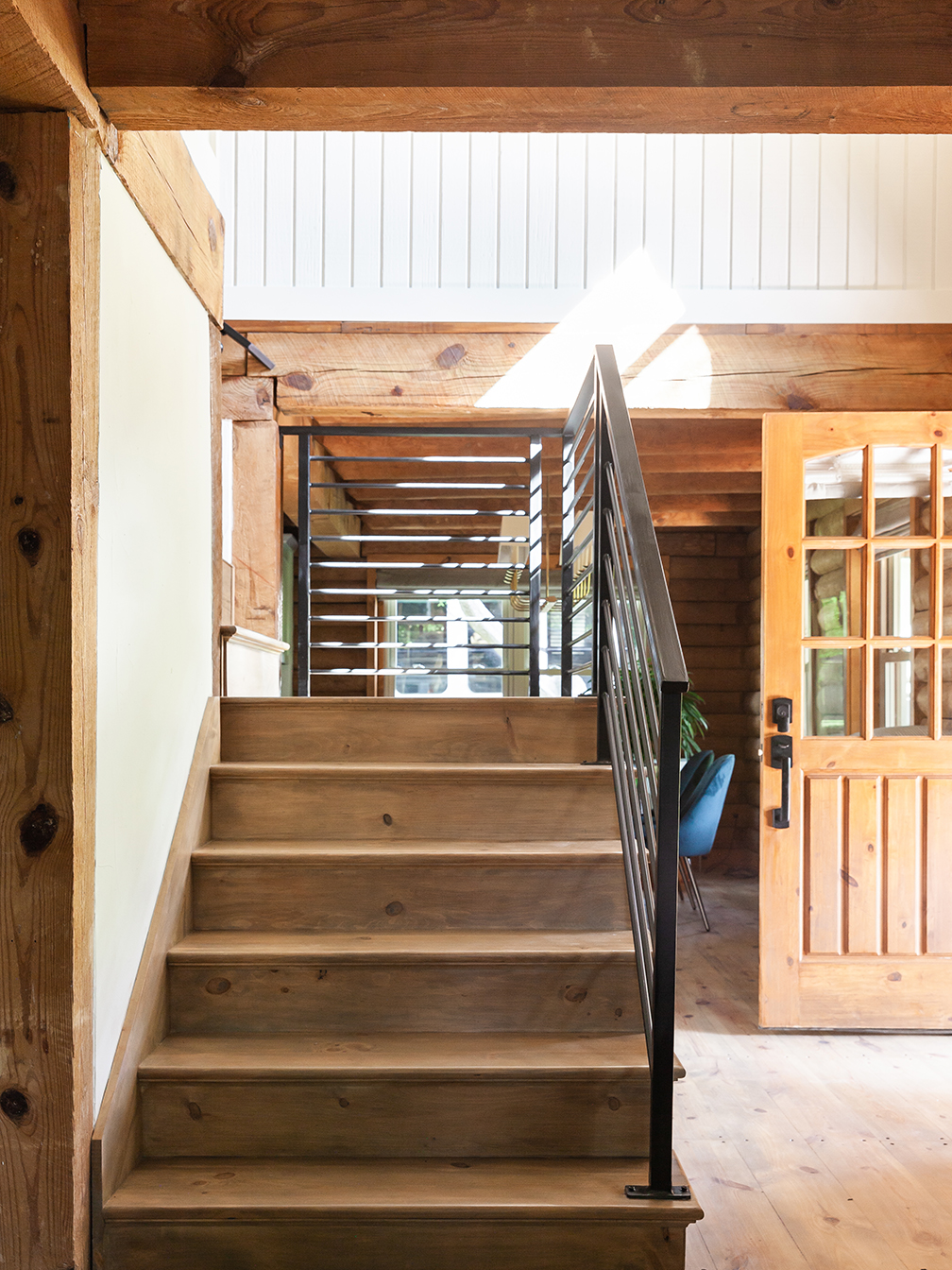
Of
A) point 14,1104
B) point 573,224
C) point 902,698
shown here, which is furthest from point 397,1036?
point 573,224

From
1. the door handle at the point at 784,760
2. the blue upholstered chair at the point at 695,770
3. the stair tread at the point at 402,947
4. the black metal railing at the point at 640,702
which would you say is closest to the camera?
the black metal railing at the point at 640,702

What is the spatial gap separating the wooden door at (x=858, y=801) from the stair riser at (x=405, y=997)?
1360 mm

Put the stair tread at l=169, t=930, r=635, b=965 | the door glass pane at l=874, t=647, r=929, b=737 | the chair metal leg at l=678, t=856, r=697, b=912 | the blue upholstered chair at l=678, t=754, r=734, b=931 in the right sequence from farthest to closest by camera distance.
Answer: the chair metal leg at l=678, t=856, r=697, b=912
the blue upholstered chair at l=678, t=754, r=734, b=931
the door glass pane at l=874, t=647, r=929, b=737
the stair tread at l=169, t=930, r=635, b=965

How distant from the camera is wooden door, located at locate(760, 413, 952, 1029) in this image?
3.33 m

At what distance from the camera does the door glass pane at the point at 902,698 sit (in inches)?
135

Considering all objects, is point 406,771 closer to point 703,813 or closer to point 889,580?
point 889,580

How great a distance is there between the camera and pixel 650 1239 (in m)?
1.75

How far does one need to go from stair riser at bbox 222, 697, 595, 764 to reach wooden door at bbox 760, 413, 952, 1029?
2.92 ft

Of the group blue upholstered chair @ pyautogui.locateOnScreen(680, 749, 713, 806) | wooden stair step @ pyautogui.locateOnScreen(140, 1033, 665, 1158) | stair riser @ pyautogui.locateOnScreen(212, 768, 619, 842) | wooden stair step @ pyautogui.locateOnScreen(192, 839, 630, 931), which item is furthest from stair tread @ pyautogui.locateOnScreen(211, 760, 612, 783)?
blue upholstered chair @ pyautogui.locateOnScreen(680, 749, 713, 806)

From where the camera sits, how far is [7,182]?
1.70 metres

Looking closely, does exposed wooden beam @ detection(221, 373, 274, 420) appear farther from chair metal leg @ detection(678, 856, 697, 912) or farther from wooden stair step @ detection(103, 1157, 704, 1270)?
chair metal leg @ detection(678, 856, 697, 912)

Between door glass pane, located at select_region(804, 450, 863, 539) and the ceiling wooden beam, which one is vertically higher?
the ceiling wooden beam

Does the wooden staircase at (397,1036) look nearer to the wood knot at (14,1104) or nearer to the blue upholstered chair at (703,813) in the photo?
the wood knot at (14,1104)

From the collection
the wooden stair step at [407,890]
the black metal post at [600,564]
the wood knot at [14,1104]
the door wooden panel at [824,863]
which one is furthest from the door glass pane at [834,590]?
the wood knot at [14,1104]
